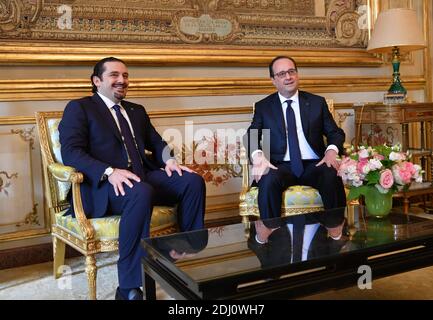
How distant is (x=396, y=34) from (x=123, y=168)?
2.20 meters

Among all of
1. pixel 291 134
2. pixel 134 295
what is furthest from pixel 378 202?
pixel 134 295

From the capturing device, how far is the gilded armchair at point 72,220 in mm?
2193

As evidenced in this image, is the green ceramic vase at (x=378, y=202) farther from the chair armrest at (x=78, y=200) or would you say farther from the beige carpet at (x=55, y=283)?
the chair armrest at (x=78, y=200)

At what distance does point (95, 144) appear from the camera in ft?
8.11

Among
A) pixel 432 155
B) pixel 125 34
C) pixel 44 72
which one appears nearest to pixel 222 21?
pixel 125 34

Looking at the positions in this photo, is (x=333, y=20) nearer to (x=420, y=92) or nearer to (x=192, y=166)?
(x=420, y=92)

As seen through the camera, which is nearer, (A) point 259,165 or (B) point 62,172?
(B) point 62,172

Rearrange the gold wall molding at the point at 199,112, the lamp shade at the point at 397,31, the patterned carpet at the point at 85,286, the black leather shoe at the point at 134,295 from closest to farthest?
the black leather shoe at the point at 134,295, the patterned carpet at the point at 85,286, the gold wall molding at the point at 199,112, the lamp shade at the point at 397,31

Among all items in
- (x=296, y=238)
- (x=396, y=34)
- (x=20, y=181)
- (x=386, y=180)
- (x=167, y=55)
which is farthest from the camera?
(x=396, y=34)

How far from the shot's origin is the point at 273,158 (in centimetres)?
297

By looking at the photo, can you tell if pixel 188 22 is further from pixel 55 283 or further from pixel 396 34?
pixel 55 283

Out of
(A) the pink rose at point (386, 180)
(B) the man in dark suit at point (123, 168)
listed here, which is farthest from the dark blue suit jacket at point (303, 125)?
(A) the pink rose at point (386, 180)
